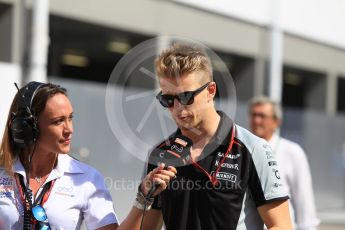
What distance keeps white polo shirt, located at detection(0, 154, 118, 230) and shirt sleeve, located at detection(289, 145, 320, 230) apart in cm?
261

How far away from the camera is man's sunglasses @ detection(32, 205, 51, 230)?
2.99m

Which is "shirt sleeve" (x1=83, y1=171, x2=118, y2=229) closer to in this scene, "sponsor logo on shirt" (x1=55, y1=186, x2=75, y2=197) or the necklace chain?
"sponsor logo on shirt" (x1=55, y1=186, x2=75, y2=197)

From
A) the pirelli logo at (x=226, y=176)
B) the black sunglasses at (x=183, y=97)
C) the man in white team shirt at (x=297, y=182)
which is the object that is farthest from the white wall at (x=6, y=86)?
the pirelli logo at (x=226, y=176)

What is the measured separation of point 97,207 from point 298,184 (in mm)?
2722

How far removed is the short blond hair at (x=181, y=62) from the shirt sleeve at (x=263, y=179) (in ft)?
1.43

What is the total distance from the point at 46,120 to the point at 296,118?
38.5 feet

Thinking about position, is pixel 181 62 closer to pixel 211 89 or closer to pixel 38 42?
pixel 211 89

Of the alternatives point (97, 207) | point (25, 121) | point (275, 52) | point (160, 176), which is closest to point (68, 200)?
point (97, 207)

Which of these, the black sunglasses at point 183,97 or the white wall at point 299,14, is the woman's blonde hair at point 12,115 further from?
the white wall at point 299,14

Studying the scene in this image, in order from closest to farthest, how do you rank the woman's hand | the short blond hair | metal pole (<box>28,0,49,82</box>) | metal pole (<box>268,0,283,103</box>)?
the woman's hand → the short blond hair → metal pole (<box>28,0,49,82</box>) → metal pole (<box>268,0,283,103</box>)

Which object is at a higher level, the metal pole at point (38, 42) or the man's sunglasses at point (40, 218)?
the metal pole at point (38, 42)

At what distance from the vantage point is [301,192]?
5480mm

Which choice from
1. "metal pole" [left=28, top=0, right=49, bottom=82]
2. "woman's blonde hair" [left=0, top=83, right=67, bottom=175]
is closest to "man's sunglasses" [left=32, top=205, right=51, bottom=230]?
"woman's blonde hair" [left=0, top=83, right=67, bottom=175]

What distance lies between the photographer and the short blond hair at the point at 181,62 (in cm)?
294
